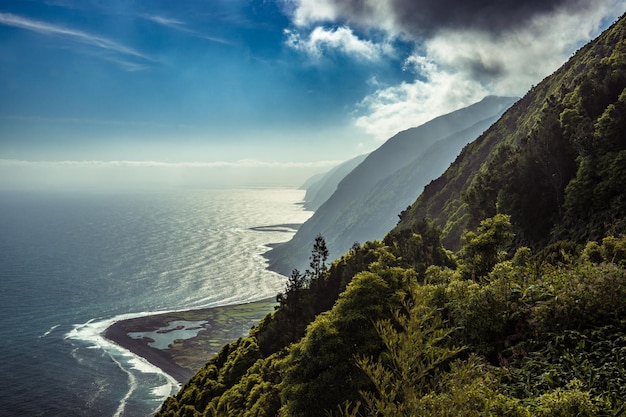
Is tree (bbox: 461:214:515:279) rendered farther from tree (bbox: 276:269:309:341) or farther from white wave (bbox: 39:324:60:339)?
white wave (bbox: 39:324:60:339)

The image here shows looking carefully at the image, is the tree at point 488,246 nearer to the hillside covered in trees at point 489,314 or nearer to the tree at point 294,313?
the hillside covered in trees at point 489,314

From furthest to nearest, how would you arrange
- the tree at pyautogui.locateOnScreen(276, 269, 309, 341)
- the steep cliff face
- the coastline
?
the coastline, the tree at pyautogui.locateOnScreen(276, 269, 309, 341), the steep cliff face

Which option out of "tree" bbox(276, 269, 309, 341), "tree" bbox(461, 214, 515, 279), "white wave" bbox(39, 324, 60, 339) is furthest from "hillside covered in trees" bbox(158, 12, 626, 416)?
"white wave" bbox(39, 324, 60, 339)

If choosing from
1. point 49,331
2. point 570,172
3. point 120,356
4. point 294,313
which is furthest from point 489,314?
point 49,331

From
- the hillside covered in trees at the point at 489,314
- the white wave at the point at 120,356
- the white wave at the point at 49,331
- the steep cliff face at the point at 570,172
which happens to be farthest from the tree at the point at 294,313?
the white wave at the point at 49,331

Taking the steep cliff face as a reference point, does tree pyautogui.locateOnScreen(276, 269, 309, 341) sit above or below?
below

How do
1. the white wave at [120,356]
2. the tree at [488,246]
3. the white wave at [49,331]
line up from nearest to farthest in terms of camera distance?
the tree at [488,246]
the white wave at [120,356]
the white wave at [49,331]

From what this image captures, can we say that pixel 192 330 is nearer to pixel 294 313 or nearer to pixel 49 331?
pixel 49 331
